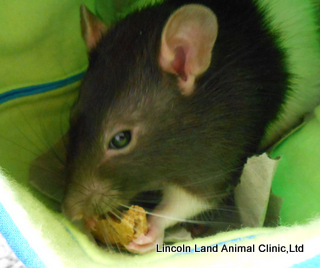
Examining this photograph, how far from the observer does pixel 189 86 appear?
111 cm

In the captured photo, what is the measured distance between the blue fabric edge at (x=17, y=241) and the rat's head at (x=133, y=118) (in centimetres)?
21

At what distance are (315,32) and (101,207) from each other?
3.14 ft

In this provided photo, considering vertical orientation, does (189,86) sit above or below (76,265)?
above

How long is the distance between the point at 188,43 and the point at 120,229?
532 millimetres

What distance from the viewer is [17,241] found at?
0.87 meters

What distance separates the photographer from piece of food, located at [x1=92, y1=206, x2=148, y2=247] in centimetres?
117

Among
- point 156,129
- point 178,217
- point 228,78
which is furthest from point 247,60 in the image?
point 178,217

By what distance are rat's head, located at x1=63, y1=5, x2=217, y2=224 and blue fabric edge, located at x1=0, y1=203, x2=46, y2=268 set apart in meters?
0.21

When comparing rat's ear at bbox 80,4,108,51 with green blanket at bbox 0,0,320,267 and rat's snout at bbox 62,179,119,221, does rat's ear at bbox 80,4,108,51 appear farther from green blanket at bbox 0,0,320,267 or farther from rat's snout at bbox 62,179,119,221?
rat's snout at bbox 62,179,119,221

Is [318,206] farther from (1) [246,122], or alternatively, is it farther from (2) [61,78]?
(2) [61,78]

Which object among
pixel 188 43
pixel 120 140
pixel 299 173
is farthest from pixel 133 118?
pixel 299 173

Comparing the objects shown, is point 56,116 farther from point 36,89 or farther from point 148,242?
point 148,242

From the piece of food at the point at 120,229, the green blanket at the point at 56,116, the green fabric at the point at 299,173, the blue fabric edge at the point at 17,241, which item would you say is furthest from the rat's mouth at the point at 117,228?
the green fabric at the point at 299,173

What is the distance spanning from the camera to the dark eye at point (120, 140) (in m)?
1.07
